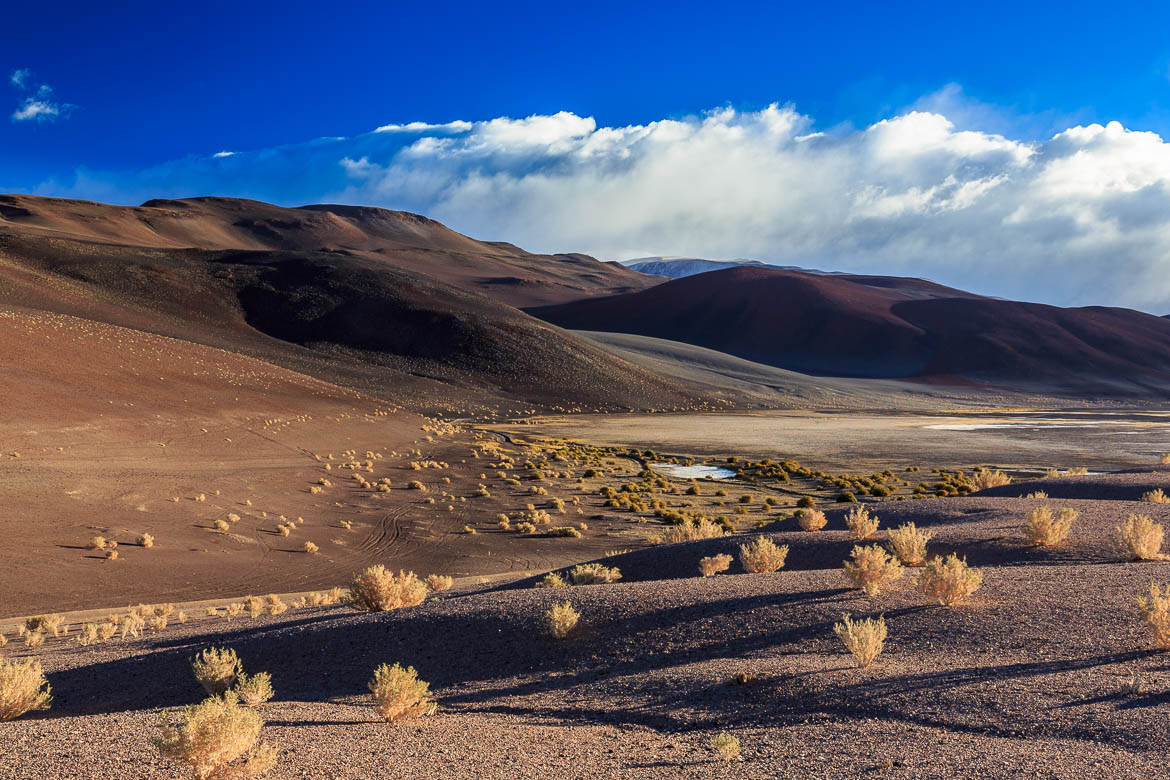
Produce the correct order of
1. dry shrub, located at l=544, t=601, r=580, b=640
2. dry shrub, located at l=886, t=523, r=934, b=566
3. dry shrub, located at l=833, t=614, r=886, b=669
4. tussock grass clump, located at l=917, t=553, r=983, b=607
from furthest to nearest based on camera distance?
dry shrub, located at l=886, t=523, r=934, b=566 < dry shrub, located at l=544, t=601, r=580, b=640 < tussock grass clump, located at l=917, t=553, r=983, b=607 < dry shrub, located at l=833, t=614, r=886, b=669

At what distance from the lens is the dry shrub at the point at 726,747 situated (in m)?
5.49

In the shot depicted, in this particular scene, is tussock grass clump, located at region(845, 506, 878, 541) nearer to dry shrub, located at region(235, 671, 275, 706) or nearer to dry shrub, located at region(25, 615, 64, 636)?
dry shrub, located at region(235, 671, 275, 706)

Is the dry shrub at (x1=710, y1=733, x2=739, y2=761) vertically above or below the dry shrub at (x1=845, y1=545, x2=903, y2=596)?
below

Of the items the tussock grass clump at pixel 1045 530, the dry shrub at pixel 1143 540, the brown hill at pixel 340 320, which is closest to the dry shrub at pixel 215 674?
the tussock grass clump at pixel 1045 530

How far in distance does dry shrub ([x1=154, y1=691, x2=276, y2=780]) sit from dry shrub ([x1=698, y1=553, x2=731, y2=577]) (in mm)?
8350

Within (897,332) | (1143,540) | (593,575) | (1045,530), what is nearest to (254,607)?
(593,575)

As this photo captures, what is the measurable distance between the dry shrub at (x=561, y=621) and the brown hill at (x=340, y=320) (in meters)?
64.8

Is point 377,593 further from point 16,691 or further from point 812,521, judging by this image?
point 812,521

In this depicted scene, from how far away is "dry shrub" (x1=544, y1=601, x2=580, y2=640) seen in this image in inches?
338

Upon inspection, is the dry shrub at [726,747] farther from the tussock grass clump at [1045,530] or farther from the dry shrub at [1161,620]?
the tussock grass clump at [1045,530]

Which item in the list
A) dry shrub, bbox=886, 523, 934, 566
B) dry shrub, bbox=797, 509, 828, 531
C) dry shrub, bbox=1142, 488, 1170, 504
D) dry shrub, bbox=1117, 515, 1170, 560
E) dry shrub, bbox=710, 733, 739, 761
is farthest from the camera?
dry shrub, bbox=1142, 488, 1170, 504

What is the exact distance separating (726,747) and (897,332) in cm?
15324

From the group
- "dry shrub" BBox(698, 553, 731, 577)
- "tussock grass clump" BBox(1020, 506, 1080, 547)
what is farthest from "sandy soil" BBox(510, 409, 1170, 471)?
"dry shrub" BBox(698, 553, 731, 577)

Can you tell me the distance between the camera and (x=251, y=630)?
10.6 metres
